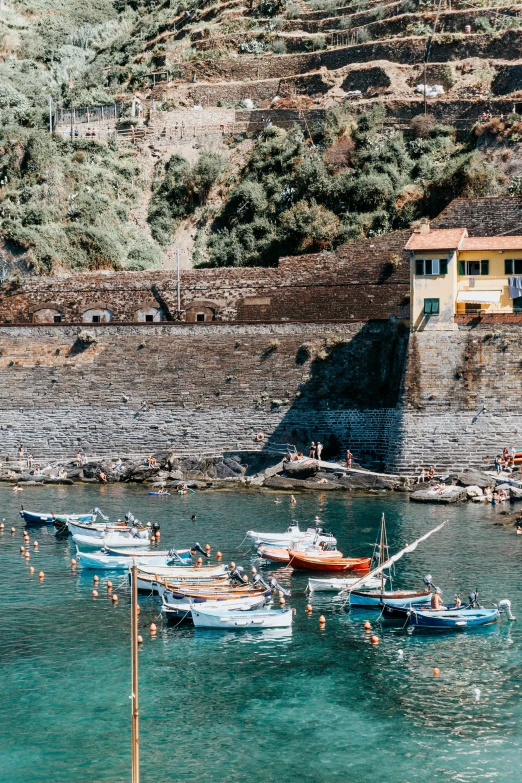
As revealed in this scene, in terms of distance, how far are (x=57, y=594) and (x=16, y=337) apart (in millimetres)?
26835

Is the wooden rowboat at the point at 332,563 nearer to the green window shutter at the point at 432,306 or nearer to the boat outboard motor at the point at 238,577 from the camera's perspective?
the boat outboard motor at the point at 238,577

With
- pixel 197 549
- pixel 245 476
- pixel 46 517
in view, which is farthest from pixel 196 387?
pixel 197 549

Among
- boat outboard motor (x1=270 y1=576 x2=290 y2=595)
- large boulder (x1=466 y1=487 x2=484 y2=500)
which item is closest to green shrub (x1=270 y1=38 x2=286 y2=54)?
large boulder (x1=466 y1=487 x2=484 y2=500)

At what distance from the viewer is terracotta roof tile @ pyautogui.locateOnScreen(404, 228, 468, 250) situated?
5054cm

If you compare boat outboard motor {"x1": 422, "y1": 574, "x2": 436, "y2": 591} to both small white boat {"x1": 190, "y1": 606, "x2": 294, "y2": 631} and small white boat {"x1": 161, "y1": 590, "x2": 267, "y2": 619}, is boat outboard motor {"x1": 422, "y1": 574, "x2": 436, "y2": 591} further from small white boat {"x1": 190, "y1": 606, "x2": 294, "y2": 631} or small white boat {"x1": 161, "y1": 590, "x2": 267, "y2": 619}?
small white boat {"x1": 161, "y1": 590, "x2": 267, "y2": 619}

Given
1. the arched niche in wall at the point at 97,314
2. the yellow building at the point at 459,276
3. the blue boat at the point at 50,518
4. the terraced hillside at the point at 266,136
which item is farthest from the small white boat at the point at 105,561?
the terraced hillside at the point at 266,136

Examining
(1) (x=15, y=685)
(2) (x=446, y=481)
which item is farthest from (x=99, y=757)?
(2) (x=446, y=481)

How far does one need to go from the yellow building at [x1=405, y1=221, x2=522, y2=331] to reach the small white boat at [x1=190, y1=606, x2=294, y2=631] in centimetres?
2293

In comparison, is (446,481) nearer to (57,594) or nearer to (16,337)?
(57,594)

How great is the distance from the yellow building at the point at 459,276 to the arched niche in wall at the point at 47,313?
2088cm

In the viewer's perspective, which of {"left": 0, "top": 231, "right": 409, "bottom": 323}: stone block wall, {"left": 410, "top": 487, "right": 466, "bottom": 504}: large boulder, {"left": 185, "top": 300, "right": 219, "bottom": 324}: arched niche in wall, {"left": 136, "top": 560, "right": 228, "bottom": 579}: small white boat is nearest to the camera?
{"left": 136, "top": 560, "right": 228, "bottom": 579}: small white boat

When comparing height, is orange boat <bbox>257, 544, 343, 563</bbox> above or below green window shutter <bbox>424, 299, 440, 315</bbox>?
below

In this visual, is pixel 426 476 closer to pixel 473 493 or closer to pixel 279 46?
pixel 473 493

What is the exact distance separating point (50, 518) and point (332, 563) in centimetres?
1229
